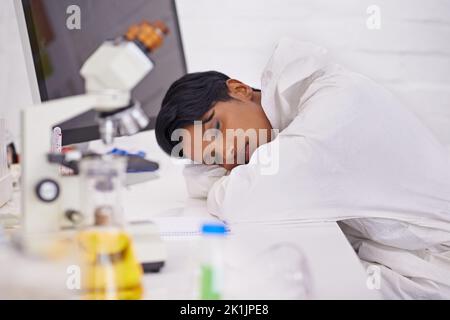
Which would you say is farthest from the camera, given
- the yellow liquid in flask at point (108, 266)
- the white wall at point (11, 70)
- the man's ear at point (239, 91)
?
the white wall at point (11, 70)

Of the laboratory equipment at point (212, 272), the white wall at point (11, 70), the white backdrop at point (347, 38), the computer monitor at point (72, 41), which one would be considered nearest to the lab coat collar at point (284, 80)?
the computer monitor at point (72, 41)

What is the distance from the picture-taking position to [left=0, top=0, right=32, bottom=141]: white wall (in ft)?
6.55

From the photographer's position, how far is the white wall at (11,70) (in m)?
2.00

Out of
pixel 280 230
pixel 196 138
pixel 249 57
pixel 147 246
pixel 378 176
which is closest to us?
pixel 147 246

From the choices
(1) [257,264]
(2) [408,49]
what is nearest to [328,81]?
(1) [257,264]

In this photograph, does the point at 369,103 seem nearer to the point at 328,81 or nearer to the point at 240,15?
the point at 328,81

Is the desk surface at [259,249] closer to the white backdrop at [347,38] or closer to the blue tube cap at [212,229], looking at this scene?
the blue tube cap at [212,229]

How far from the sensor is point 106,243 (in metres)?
0.77

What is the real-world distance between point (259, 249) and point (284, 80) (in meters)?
0.62

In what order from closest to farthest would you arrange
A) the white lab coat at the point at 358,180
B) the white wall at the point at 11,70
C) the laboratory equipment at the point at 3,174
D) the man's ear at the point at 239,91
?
the white lab coat at the point at 358,180 < the laboratory equipment at the point at 3,174 < the man's ear at the point at 239,91 < the white wall at the point at 11,70

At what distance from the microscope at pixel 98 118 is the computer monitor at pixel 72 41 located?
1.97 ft

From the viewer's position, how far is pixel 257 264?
0.92 metres

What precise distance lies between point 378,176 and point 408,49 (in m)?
1.05

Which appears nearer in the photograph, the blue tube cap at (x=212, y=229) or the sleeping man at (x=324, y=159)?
the blue tube cap at (x=212, y=229)
